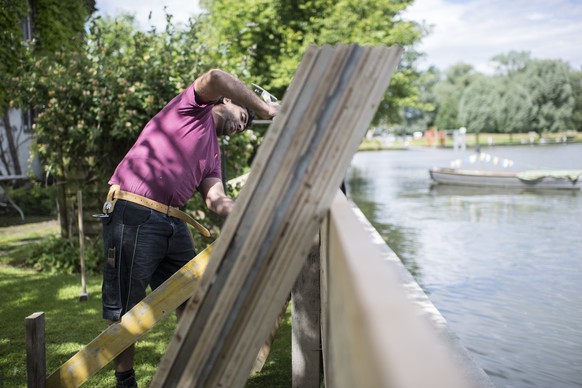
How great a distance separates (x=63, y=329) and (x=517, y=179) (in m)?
24.8

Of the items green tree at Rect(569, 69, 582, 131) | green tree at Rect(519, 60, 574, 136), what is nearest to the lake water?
green tree at Rect(519, 60, 574, 136)

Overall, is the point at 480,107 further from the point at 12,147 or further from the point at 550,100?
the point at 12,147

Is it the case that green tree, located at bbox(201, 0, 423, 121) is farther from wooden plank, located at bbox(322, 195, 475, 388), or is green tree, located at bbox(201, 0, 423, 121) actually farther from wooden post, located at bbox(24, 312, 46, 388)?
wooden plank, located at bbox(322, 195, 475, 388)

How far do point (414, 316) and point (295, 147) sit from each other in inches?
19.9

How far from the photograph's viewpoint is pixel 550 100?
88.5 m

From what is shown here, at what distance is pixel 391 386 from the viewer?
2.45ft

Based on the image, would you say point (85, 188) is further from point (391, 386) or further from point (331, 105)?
point (391, 386)

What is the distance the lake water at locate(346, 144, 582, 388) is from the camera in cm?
727

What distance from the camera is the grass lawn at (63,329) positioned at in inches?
183

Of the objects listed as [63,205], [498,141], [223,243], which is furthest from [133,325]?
[498,141]

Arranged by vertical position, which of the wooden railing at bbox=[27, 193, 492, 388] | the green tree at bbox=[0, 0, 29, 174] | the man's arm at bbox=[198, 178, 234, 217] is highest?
the green tree at bbox=[0, 0, 29, 174]

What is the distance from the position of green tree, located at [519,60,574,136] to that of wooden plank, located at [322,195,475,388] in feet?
300

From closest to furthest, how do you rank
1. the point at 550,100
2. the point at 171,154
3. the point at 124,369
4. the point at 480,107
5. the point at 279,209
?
the point at 279,209 < the point at 171,154 < the point at 124,369 < the point at 550,100 < the point at 480,107

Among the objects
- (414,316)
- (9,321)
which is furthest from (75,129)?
(414,316)
